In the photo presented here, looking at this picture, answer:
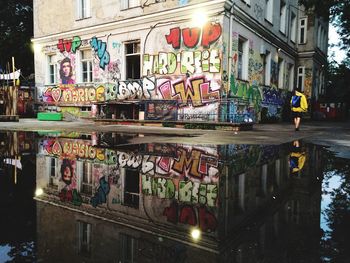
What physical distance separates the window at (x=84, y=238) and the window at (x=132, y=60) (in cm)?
1539

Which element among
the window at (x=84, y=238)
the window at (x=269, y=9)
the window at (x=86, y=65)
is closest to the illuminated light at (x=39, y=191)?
the window at (x=84, y=238)

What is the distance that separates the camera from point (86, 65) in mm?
19812

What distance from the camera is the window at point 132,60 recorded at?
56.4 ft

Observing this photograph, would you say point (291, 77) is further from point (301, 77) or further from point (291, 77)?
point (301, 77)

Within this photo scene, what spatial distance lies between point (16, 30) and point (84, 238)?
112 ft

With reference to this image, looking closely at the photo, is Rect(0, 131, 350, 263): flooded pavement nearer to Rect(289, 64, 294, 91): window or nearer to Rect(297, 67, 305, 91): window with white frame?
Rect(289, 64, 294, 91): window

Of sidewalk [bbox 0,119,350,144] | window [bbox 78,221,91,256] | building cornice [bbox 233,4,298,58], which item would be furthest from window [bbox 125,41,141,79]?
window [bbox 78,221,91,256]

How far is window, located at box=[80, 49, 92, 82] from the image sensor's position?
19531 millimetres

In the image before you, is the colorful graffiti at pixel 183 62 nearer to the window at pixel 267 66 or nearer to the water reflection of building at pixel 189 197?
the window at pixel 267 66

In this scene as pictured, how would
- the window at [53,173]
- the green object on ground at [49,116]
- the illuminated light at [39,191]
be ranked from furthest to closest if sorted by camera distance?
1. the green object on ground at [49,116]
2. the window at [53,173]
3. the illuminated light at [39,191]

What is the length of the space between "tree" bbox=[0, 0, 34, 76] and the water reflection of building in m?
28.9

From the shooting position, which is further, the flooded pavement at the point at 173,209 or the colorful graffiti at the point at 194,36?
the colorful graffiti at the point at 194,36

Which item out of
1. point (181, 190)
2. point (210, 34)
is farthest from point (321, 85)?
point (181, 190)

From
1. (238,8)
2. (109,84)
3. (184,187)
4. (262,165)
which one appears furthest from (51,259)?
(109,84)
